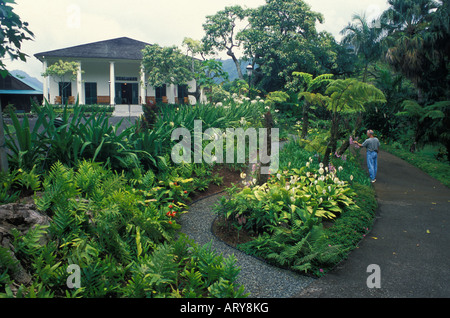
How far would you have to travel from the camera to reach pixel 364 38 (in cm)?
2480

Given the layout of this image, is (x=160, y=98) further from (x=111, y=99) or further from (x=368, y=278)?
(x=368, y=278)

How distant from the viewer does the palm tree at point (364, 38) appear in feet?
80.3

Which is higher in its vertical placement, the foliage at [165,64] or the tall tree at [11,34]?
the foliage at [165,64]

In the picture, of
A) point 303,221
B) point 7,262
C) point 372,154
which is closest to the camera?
point 7,262

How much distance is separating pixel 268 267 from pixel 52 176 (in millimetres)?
3285

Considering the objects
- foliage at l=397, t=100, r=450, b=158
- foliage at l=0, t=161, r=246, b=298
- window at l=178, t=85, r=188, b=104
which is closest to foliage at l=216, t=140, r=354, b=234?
foliage at l=0, t=161, r=246, b=298

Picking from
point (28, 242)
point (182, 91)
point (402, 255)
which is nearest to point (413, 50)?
point (402, 255)

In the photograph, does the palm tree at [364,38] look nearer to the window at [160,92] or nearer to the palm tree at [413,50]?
the palm tree at [413,50]

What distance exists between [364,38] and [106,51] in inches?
816

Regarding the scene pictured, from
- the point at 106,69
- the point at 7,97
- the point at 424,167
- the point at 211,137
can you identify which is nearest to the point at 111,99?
the point at 106,69

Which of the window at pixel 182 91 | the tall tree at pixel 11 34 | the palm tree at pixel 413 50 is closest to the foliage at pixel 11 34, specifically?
the tall tree at pixel 11 34

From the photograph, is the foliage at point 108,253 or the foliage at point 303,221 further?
the foliage at point 303,221

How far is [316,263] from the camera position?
430 cm

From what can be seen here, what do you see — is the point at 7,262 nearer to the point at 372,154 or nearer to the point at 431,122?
the point at 372,154
